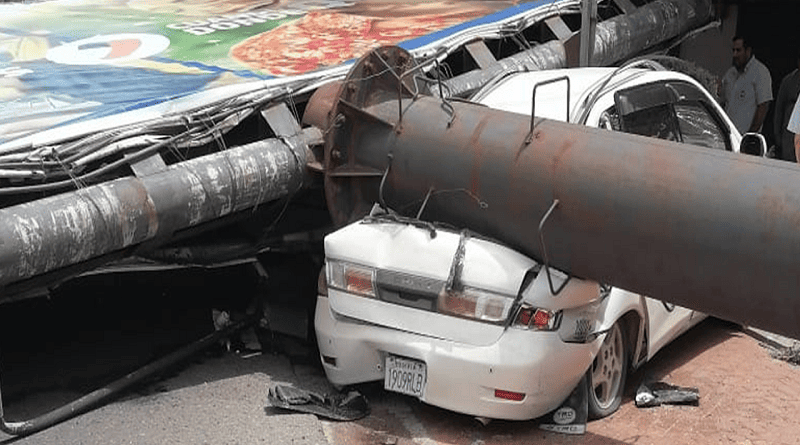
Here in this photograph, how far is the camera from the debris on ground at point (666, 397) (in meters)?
6.07

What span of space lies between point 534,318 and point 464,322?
1.16 ft

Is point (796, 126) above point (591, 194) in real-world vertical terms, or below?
below

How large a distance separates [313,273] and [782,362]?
9.98ft

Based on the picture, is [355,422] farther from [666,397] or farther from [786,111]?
[786,111]

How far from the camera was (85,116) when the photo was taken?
5.89 meters

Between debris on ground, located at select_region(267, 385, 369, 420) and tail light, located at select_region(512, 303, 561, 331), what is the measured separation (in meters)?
1.06

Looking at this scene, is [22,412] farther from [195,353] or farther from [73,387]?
[195,353]

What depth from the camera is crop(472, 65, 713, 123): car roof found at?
6.41 m

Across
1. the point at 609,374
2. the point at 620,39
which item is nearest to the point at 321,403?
the point at 609,374

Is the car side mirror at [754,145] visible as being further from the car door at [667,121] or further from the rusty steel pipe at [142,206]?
the rusty steel pipe at [142,206]

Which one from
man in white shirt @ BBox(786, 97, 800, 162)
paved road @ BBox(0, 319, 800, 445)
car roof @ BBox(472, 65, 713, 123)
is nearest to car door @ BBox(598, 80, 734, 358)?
car roof @ BBox(472, 65, 713, 123)

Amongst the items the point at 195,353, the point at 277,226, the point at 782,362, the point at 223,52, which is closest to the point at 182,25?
the point at 223,52

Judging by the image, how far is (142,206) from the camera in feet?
17.9

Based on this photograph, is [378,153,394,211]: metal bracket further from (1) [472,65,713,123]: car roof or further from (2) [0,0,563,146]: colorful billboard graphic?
(2) [0,0,563,146]: colorful billboard graphic
